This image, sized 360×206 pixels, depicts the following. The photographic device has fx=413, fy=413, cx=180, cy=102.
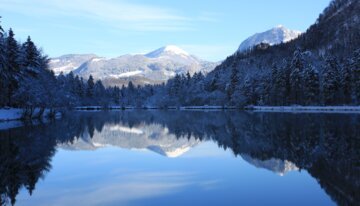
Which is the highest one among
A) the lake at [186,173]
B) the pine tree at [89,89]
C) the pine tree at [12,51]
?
the pine tree at [12,51]

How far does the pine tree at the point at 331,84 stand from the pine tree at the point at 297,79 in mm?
7123

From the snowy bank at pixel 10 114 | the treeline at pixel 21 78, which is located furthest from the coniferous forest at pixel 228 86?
the snowy bank at pixel 10 114

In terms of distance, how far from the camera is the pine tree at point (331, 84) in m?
93.2

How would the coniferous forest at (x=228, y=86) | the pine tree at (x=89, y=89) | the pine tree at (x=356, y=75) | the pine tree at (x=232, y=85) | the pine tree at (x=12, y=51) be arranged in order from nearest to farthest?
1. the pine tree at (x=12, y=51)
2. the coniferous forest at (x=228, y=86)
3. the pine tree at (x=356, y=75)
4. the pine tree at (x=232, y=85)
5. the pine tree at (x=89, y=89)

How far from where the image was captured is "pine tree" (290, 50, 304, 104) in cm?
10188

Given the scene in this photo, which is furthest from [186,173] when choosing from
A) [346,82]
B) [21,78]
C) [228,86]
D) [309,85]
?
[228,86]

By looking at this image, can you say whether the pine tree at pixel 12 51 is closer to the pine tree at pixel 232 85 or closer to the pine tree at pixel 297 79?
the pine tree at pixel 297 79

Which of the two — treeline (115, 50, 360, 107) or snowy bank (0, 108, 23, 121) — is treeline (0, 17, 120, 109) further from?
treeline (115, 50, 360, 107)

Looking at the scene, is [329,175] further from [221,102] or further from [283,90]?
[221,102]

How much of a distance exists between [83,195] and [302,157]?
36.1ft

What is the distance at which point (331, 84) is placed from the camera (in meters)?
92.7

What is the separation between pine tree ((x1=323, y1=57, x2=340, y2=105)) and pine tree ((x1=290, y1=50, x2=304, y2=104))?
7.12 metres

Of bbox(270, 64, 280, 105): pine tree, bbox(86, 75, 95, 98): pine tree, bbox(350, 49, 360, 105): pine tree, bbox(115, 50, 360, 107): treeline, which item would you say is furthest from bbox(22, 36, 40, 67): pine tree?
bbox(86, 75, 95, 98): pine tree

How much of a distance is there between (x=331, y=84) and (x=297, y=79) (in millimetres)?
10506
